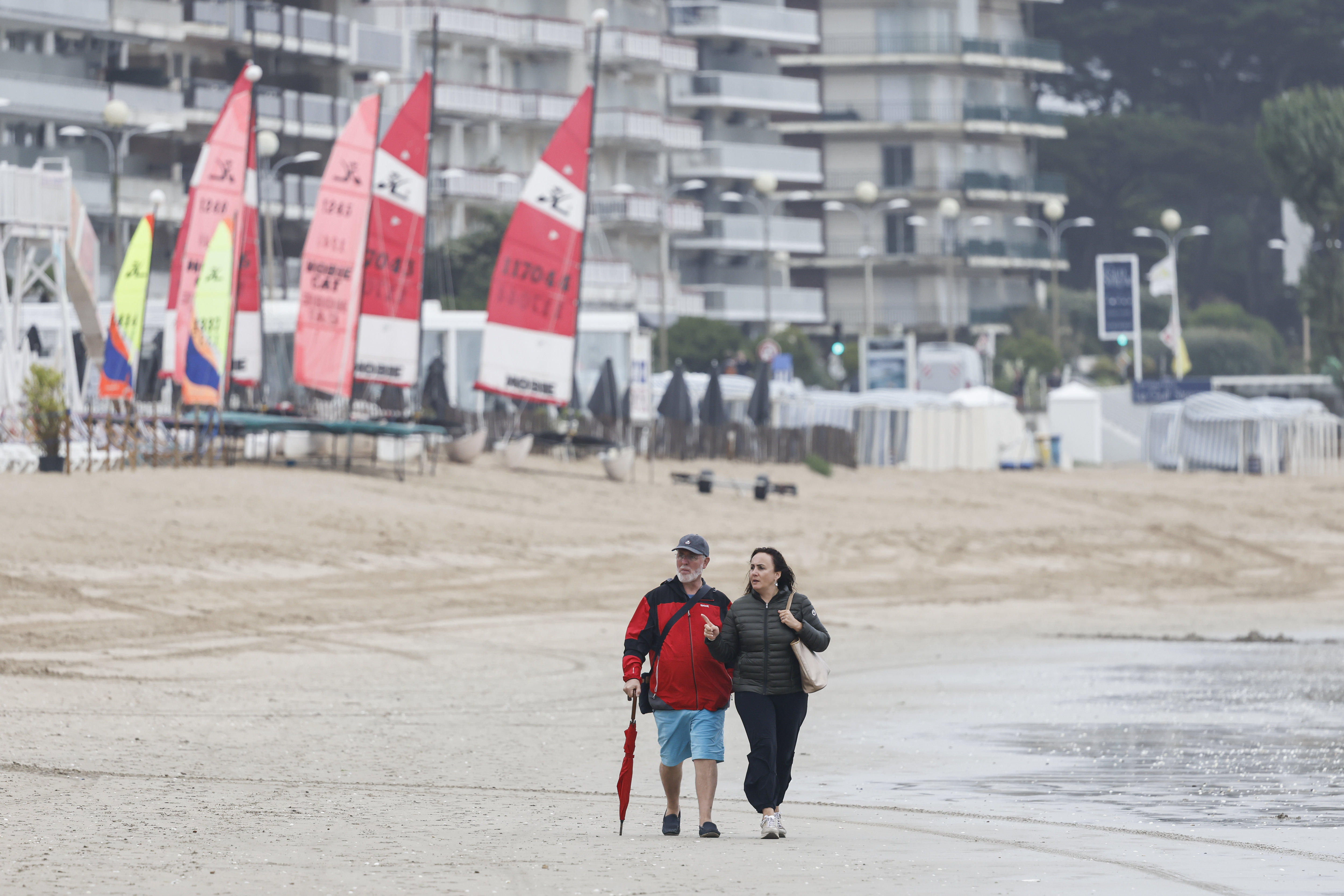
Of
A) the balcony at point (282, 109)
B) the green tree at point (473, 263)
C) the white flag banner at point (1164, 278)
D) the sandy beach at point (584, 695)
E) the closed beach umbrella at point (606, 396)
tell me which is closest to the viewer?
the sandy beach at point (584, 695)

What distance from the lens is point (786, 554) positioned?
1174 inches

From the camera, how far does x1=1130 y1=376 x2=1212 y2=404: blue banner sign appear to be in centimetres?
5531

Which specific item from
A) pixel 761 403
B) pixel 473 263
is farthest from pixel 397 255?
pixel 473 263

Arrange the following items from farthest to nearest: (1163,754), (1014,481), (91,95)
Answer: (91,95) → (1014,481) → (1163,754)

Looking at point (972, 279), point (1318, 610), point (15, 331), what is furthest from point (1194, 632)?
point (972, 279)

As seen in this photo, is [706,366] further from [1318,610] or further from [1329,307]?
[1318,610]

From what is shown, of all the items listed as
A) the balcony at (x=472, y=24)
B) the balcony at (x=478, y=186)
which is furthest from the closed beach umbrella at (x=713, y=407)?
the balcony at (x=472, y=24)

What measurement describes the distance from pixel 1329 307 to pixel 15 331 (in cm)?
4618

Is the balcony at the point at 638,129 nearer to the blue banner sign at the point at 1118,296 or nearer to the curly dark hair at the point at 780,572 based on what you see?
the blue banner sign at the point at 1118,296

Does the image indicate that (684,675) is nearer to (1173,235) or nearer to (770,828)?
(770,828)

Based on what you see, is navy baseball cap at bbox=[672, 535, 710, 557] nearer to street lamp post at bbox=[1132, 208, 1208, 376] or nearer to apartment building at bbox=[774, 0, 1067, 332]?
street lamp post at bbox=[1132, 208, 1208, 376]

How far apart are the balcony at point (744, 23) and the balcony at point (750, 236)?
259 inches

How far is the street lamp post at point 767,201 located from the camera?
207 ft

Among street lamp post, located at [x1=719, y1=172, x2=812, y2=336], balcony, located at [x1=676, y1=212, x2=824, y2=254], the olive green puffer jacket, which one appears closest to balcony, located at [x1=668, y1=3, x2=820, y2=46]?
street lamp post, located at [x1=719, y1=172, x2=812, y2=336]
